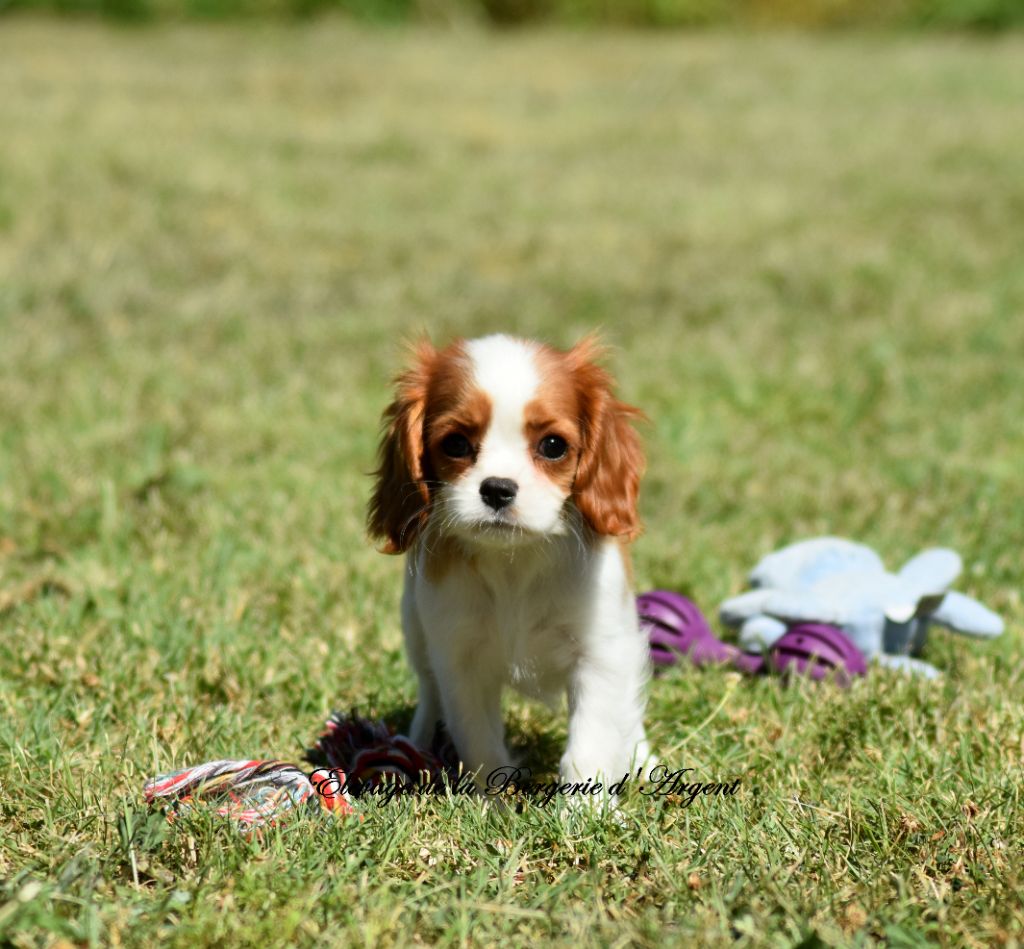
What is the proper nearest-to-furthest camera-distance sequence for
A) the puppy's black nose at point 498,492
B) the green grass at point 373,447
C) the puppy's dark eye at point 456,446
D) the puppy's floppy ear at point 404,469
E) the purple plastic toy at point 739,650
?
the green grass at point 373,447 < the puppy's black nose at point 498,492 < the puppy's dark eye at point 456,446 < the puppy's floppy ear at point 404,469 < the purple plastic toy at point 739,650

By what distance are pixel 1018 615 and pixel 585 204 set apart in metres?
7.26

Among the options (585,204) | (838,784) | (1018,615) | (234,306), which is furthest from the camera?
(585,204)

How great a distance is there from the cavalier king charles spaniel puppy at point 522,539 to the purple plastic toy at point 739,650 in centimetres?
73

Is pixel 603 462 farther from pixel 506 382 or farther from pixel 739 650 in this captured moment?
pixel 739 650

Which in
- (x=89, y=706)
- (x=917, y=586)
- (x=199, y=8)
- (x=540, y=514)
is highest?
(x=199, y=8)

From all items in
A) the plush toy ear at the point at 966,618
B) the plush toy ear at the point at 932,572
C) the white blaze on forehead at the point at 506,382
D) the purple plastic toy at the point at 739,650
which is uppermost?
the white blaze on forehead at the point at 506,382

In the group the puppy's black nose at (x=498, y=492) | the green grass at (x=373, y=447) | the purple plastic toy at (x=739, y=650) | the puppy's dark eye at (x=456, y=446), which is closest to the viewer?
the green grass at (x=373, y=447)

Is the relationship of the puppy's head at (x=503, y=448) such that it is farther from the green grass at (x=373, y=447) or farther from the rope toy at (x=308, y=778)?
the green grass at (x=373, y=447)

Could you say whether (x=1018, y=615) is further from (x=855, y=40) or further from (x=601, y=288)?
(x=855, y=40)

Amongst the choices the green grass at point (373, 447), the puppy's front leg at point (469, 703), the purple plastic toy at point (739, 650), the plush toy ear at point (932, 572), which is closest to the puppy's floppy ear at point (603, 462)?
the puppy's front leg at point (469, 703)

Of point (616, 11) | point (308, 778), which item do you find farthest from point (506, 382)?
point (616, 11)

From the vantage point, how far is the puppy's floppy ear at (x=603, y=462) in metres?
3.23

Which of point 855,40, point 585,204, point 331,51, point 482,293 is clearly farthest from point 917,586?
point 855,40

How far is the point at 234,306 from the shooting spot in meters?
8.42
